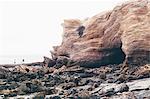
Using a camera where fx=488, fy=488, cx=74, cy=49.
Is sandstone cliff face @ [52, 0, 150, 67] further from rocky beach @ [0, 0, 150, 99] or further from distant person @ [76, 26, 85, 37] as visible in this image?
distant person @ [76, 26, 85, 37]

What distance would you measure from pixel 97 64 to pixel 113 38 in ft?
14.4

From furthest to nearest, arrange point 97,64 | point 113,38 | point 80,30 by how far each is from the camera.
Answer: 1. point 80,30
2. point 97,64
3. point 113,38

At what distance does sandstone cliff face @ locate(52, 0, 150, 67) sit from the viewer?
56344 mm

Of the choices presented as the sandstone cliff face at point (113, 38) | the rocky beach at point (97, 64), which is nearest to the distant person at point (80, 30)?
the rocky beach at point (97, 64)

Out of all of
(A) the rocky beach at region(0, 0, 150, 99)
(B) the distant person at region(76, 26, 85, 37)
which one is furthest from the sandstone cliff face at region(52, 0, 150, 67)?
(B) the distant person at region(76, 26, 85, 37)

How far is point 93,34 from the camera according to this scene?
65625 millimetres

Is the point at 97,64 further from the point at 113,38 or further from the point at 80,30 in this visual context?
the point at 80,30

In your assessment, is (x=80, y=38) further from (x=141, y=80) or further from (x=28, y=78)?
(x=141, y=80)

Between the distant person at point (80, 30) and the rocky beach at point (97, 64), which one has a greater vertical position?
the distant person at point (80, 30)

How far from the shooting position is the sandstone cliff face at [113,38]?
5634 cm

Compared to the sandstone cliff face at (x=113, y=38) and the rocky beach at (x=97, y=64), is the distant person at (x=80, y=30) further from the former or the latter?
the sandstone cliff face at (x=113, y=38)

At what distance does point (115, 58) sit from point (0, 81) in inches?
624

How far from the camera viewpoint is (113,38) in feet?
204

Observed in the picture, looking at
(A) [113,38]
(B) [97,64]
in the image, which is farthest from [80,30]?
(A) [113,38]
